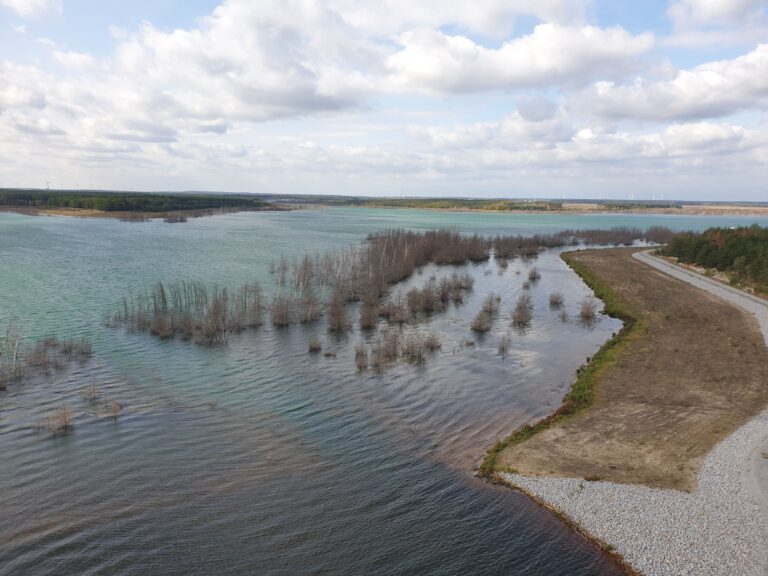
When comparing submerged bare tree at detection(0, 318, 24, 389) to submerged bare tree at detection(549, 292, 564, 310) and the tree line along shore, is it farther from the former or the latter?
the tree line along shore

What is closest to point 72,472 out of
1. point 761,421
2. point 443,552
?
point 443,552

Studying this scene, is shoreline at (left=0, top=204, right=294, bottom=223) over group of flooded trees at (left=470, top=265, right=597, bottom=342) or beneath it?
over

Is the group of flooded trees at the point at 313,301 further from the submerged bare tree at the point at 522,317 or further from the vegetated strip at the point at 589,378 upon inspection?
the vegetated strip at the point at 589,378

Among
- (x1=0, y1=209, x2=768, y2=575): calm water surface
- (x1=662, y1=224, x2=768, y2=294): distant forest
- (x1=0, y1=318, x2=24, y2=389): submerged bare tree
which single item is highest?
(x1=662, y1=224, x2=768, y2=294): distant forest

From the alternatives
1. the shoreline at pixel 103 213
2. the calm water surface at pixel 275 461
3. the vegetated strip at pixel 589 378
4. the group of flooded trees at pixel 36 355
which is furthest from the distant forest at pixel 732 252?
the shoreline at pixel 103 213

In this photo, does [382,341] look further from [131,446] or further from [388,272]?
[388,272]

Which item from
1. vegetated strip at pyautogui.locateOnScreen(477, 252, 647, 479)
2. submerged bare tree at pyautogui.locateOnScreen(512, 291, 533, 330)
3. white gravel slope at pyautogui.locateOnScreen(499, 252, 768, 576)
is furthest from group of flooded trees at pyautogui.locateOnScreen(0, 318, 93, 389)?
submerged bare tree at pyautogui.locateOnScreen(512, 291, 533, 330)

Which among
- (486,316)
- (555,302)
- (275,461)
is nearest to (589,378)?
(486,316)
